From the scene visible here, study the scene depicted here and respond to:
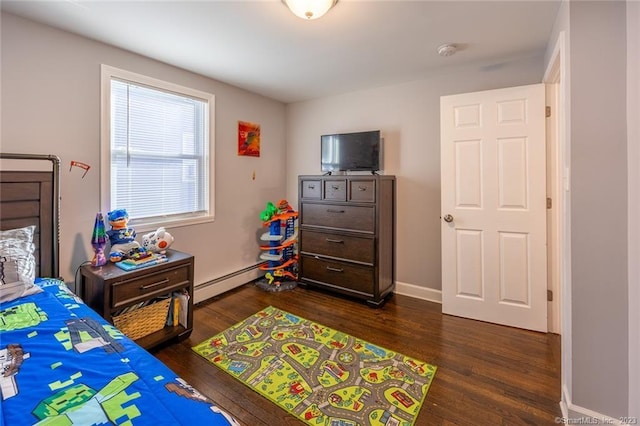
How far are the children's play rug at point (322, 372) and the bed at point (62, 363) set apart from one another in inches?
34.9

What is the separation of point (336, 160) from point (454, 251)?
5.29ft

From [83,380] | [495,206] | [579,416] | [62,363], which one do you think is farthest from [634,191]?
[62,363]

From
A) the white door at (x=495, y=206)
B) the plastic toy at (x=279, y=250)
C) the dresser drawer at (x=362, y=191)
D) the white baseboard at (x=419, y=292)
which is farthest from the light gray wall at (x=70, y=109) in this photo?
the white door at (x=495, y=206)

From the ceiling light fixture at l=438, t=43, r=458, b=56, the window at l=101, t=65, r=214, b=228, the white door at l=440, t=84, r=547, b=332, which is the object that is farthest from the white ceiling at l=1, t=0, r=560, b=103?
the white door at l=440, t=84, r=547, b=332

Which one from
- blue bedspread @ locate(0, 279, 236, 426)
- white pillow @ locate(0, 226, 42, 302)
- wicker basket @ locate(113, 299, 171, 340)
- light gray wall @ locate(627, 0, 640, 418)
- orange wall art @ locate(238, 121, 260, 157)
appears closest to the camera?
blue bedspread @ locate(0, 279, 236, 426)

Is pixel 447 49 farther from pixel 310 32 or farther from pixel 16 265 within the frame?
pixel 16 265

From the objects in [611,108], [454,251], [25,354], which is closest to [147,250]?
[25,354]

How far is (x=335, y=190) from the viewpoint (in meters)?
3.17

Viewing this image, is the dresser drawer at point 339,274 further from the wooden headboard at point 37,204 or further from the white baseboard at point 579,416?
the wooden headboard at point 37,204

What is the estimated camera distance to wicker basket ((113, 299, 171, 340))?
6.64 ft

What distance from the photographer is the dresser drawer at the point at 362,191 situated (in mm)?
2932

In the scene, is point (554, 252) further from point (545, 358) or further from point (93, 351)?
point (93, 351)

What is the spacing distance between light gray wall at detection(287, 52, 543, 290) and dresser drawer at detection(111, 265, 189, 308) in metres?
2.25

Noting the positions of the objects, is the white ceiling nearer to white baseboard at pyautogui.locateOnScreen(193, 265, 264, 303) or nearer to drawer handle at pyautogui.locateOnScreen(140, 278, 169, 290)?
drawer handle at pyautogui.locateOnScreen(140, 278, 169, 290)
